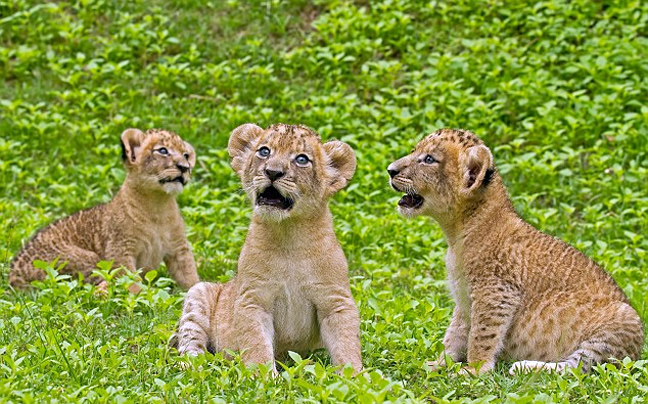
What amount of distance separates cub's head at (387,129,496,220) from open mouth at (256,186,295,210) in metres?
1.25

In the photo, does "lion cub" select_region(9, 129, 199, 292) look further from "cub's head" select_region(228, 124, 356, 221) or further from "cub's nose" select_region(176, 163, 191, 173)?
"cub's head" select_region(228, 124, 356, 221)

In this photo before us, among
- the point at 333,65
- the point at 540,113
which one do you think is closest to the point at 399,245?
the point at 540,113

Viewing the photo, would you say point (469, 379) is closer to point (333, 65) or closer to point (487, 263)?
point (487, 263)

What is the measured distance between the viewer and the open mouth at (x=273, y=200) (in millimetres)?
9000

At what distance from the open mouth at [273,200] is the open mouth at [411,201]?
1286 mm

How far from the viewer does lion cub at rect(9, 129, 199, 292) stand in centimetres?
1323

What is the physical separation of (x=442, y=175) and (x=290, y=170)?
56.8 inches

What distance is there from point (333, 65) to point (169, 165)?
707 centimetres

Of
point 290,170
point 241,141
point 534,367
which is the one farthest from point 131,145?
point 534,367

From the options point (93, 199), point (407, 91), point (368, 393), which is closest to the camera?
point (368, 393)

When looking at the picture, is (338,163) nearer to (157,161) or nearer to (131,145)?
(157,161)

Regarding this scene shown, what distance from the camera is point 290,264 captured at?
356 inches

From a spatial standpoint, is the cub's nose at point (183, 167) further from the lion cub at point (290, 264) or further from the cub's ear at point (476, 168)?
the cub's ear at point (476, 168)

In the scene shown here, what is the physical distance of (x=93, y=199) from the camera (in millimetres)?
16391
